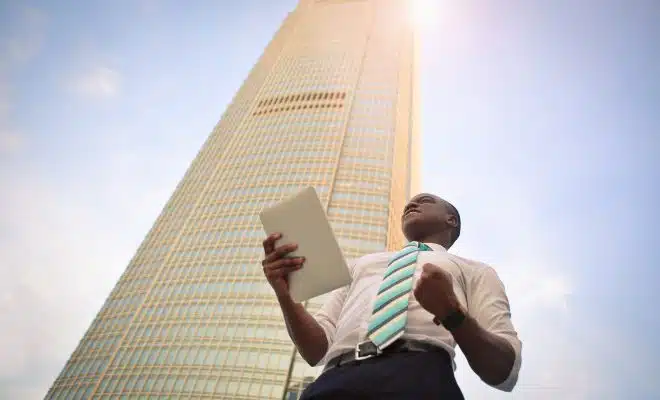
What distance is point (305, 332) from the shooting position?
225 centimetres

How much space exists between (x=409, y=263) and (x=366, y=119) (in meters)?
71.9

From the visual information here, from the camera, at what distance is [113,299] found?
6662 cm

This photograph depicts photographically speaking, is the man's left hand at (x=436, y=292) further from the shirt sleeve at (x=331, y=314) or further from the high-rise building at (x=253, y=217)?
the high-rise building at (x=253, y=217)

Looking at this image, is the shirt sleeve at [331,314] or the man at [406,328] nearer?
the man at [406,328]

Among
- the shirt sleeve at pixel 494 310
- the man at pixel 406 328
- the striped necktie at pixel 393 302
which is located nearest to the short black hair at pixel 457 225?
the man at pixel 406 328

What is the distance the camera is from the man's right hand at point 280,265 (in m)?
2.09

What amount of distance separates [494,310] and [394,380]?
685 mm

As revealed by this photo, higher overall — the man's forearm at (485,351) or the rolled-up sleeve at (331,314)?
the man's forearm at (485,351)

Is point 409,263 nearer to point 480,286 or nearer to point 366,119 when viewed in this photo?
point 480,286

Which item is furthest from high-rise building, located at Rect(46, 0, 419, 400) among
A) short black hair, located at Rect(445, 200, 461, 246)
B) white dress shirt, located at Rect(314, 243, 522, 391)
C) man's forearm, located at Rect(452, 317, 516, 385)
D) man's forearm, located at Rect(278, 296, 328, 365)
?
man's forearm, located at Rect(452, 317, 516, 385)

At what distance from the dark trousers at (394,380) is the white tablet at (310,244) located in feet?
1.27

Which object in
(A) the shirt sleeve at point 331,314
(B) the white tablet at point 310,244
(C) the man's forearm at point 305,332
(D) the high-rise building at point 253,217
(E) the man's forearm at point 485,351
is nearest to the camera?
(E) the man's forearm at point 485,351

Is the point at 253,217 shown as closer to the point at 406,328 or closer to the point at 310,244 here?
the point at 310,244

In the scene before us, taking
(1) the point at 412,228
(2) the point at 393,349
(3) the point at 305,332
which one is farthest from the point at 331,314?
(1) the point at 412,228
